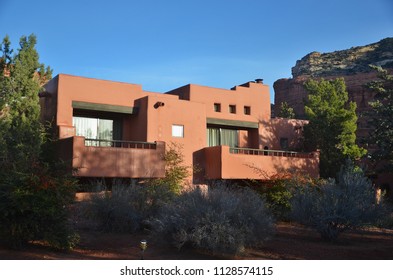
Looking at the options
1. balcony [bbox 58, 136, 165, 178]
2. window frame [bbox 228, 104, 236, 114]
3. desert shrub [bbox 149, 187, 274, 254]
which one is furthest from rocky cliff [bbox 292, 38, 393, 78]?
desert shrub [bbox 149, 187, 274, 254]

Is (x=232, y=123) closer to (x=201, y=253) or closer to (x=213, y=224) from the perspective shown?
(x=201, y=253)

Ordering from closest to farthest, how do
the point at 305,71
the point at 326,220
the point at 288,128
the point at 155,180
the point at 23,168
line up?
the point at 23,168
the point at 326,220
the point at 155,180
the point at 288,128
the point at 305,71

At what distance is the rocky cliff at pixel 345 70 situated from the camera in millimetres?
70688

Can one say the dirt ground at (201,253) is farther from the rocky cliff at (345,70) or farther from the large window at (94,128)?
the rocky cliff at (345,70)

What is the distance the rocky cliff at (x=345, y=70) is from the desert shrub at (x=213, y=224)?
63636 mm

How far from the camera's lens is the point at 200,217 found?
910cm

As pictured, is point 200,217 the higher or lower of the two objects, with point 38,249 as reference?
higher

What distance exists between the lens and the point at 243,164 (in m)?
21.3

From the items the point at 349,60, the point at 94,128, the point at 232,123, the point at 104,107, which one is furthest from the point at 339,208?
the point at 349,60

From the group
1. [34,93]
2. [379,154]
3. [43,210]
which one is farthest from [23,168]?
[379,154]

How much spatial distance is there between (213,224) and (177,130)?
41.6 feet

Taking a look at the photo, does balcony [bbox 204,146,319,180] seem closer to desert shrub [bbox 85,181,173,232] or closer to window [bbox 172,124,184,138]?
window [bbox 172,124,184,138]
